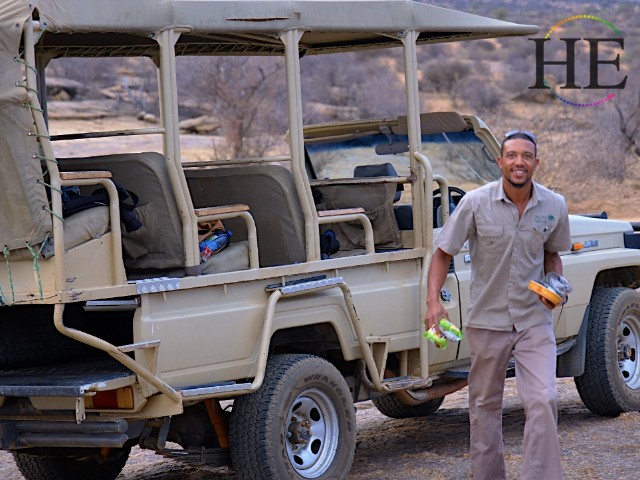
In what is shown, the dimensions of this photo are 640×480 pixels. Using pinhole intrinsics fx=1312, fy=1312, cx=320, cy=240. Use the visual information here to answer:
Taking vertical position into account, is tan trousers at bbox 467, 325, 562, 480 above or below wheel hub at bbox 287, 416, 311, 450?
above

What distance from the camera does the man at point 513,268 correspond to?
18.1ft

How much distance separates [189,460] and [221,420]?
9.7 inches

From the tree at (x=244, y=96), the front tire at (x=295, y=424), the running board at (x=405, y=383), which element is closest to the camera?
the front tire at (x=295, y=424)

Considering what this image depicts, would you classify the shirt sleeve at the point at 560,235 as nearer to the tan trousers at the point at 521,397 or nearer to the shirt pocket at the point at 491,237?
the shirt pocket at the point at 491,237

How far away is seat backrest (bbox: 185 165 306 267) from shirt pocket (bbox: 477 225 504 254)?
1.13 metres

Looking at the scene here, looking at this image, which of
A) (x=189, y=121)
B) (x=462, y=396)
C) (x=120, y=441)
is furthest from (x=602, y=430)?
(x=189, y=121)

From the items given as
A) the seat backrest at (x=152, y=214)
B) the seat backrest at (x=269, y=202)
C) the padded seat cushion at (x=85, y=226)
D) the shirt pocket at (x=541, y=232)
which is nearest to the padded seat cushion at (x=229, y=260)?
the seat backrest at (x=152, y=214)

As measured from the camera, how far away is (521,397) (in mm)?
5543

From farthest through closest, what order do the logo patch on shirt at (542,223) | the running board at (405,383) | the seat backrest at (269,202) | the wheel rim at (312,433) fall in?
the running board at (405,383) → the seat backrest at (269,202) → the wheel rim at (312,433) → the logo patch on shirt at (542,223)

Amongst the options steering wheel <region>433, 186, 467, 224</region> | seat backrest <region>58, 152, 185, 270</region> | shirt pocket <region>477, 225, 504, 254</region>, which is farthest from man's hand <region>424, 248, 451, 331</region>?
steering wheel <region>433, 186, 467, 224</region>

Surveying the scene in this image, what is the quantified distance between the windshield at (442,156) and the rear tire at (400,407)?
1.50 m

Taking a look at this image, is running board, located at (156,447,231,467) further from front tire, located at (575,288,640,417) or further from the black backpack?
front tire, located at (575,288,640,417)

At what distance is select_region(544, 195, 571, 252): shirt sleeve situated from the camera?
5.62 meters

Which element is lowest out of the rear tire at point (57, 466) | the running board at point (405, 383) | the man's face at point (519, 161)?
the rear tire at point (57, 466)
